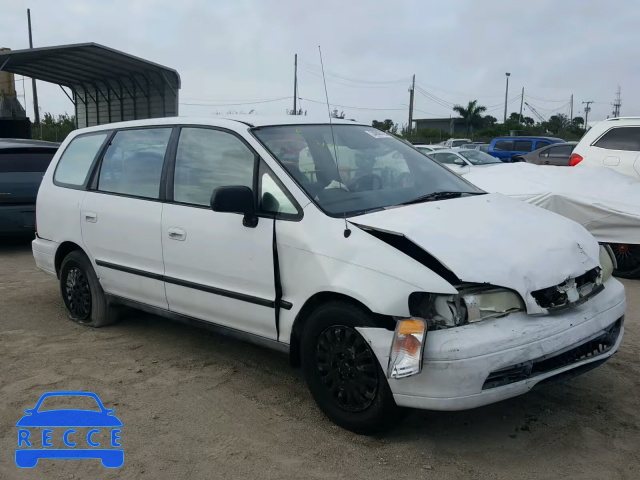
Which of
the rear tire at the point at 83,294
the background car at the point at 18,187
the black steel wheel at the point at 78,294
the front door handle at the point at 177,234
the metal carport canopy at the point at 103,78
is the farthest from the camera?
the metal carport canopy at the point at 103,78

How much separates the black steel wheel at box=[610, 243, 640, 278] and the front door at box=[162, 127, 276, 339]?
4.69 m

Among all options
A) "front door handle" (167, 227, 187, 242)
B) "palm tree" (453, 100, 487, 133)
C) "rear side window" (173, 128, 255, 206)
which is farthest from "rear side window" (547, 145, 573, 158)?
"palm tree" (453, 100, 487, 133)

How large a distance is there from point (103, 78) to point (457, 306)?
18186mm

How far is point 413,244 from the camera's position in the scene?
3.13m

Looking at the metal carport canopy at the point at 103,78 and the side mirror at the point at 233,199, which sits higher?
the metal carport canopy at the point at 103,78

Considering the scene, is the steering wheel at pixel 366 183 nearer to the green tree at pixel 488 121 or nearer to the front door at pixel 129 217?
the front door at pixel 129 217

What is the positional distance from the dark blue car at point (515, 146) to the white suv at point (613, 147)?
13.7 metres

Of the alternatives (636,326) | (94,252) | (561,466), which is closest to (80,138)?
(94,252)

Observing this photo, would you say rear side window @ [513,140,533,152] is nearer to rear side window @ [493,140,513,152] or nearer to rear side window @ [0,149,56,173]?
rear side window @ [493,140,513,152]

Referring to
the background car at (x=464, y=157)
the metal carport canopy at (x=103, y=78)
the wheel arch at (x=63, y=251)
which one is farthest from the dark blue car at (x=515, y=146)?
the wheel arch at (x=63, y=251)

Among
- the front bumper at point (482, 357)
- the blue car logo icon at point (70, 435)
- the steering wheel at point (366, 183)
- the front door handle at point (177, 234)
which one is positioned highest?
the steering wheel at point (366, 183)

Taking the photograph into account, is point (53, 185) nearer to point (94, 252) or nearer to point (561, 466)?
point (94, 252)

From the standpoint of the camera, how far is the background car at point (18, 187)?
8.34m

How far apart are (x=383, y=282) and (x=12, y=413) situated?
2.34 m
